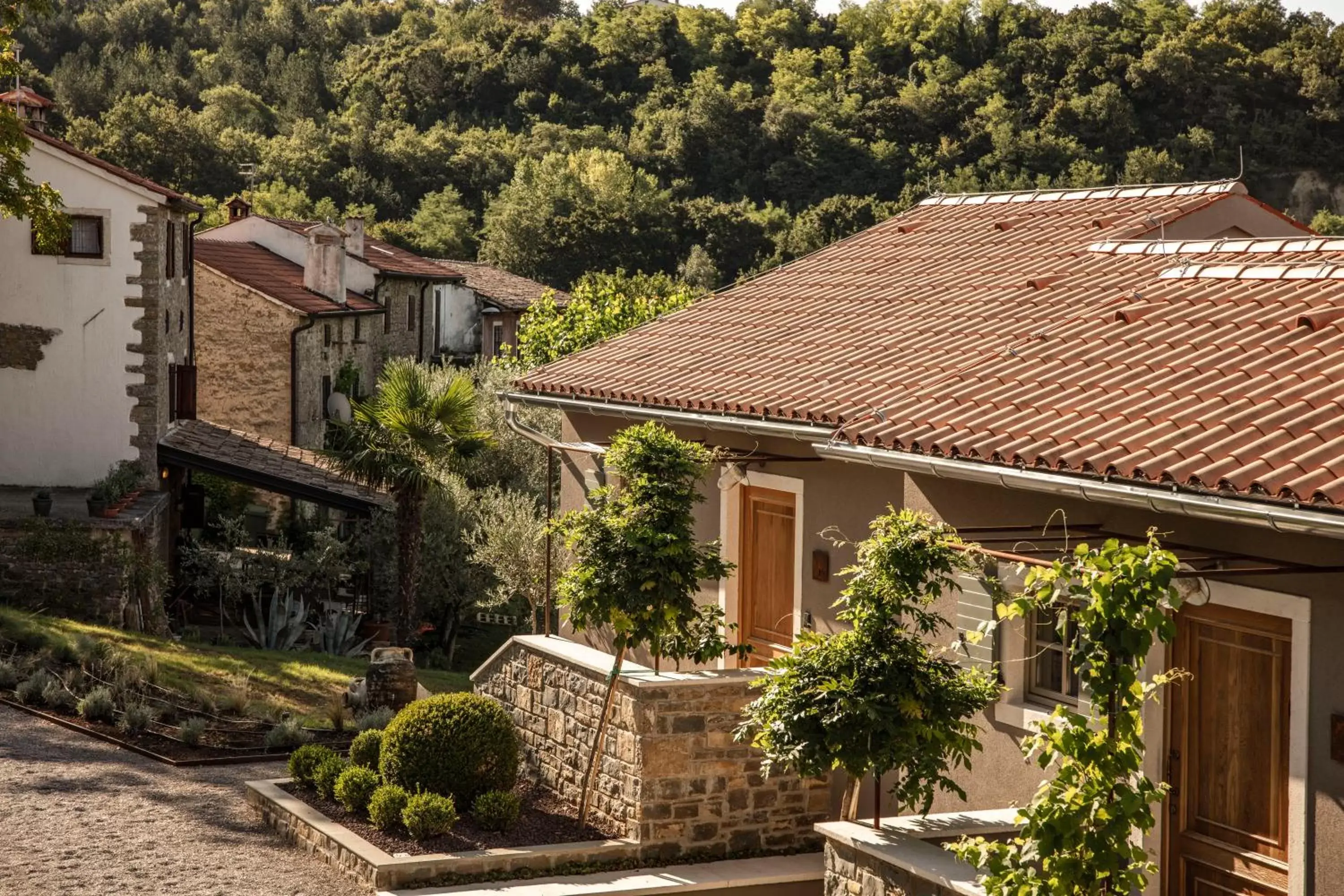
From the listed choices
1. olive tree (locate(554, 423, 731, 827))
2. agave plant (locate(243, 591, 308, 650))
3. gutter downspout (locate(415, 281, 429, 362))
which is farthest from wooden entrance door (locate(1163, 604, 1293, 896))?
gutter downspout (locate(415, 281, 429, 362))

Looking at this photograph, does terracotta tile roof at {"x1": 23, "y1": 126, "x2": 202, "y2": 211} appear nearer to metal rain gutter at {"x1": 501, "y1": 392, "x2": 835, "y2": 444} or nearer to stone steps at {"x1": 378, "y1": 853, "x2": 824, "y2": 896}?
metal rain gutter at {"x1": 501, "y1": 392, "x2": 835, "y2": 444}

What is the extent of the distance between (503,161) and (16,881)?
232 feet

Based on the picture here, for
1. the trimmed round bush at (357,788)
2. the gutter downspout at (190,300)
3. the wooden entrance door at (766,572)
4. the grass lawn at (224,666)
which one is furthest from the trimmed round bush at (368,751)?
the gutter downspout at (190,300)

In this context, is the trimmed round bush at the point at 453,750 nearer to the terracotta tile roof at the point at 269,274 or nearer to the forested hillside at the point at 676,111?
the terracotta tile roof at the point at 269,274

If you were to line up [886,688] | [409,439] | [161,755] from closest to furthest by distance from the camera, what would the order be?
1. [886,688]
2. [161,755]
3. [409,439]

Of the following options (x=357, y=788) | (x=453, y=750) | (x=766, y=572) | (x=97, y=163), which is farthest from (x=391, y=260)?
(x=453, y=750)

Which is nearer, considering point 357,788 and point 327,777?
point 357,788

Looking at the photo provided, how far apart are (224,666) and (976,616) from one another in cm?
1225

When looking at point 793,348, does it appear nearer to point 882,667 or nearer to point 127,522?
point 882,667

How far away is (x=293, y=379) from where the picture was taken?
3509cm

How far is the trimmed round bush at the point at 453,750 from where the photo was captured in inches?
488

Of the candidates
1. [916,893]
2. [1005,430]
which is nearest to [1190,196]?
[1005,430]

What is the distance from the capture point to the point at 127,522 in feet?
71.8

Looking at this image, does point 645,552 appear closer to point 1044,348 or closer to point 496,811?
point 496,811
